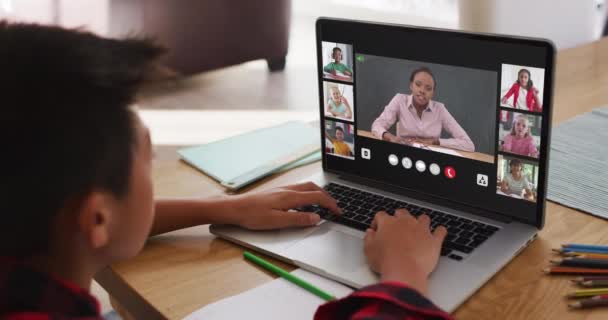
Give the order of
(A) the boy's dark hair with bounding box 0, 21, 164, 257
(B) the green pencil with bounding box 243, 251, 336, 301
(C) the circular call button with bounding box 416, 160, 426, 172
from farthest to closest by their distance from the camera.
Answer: (C) the circular call button with bounding box 416, 160, 426, 172
(B) the green pencil with bounding box 243, 251, 336, 301
(A) the boy's dark hair with bounding box 0, 21, 164, 257

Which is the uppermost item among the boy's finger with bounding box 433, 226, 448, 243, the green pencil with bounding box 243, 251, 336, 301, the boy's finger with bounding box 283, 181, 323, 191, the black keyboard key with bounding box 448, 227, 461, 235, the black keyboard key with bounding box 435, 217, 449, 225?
the boy's finger with bounding box 283, 181, 323, 191

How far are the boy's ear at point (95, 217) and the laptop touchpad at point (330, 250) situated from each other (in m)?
0.29

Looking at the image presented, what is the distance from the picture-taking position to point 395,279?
2.60 ft

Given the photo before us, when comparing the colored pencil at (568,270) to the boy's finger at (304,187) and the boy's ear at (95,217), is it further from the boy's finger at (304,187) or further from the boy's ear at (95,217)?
the boy's ear at (95,217)

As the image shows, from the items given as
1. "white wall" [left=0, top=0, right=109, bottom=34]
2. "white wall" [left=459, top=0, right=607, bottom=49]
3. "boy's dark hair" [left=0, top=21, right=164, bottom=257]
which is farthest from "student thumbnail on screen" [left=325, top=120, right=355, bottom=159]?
"white wall" [left=0, top=0, right=109, bottom=34]

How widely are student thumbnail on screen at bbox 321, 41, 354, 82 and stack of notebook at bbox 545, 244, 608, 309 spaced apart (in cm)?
38

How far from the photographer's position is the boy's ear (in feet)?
2.07

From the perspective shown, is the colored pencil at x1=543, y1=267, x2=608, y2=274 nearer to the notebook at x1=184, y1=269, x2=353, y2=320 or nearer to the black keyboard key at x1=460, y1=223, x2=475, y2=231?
the black keyboard key at x1=460, y1=223, x2=475, y2=231

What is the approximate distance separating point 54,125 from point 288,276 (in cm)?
36

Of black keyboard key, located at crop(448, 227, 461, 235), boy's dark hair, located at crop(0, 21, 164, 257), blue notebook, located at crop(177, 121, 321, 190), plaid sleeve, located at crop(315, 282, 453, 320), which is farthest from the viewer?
blue notebook, located at crop(177, 121, 321, 190)

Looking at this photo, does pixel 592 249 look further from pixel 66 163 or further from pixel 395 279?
pixel 66 163

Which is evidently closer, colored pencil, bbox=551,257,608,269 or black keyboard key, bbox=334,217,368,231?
colored pencil, bbox=551,257,608,269

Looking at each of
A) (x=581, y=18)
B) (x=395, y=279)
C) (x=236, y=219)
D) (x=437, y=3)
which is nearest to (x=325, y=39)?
(x=236, y=219)

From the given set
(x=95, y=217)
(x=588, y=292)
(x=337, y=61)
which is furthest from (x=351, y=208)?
(x=95, y=217)
